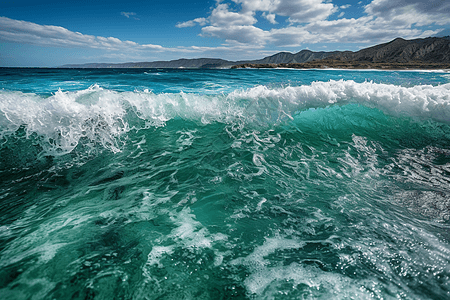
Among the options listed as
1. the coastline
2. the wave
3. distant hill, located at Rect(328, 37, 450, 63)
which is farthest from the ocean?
distant hill, located at Rect(328, 37, 450, 63)

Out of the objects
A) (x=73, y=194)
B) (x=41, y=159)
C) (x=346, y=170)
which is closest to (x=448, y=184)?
(x=346, y=170)

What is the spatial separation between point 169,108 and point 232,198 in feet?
19.6

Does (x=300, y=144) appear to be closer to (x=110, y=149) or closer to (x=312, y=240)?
(x=312, y=240)

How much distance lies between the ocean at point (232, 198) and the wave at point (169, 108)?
55 mm

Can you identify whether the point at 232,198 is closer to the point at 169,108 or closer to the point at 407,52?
the point at 169,108

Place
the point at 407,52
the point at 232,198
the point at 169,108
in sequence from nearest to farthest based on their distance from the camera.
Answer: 1. the point at 232,198
2. the point at 169,108
3. the point at 407,52

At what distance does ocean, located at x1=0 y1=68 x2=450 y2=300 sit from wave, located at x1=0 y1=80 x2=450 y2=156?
0.06m

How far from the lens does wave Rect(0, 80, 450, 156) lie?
6.22m

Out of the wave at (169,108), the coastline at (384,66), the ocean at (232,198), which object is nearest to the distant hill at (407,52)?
the coastline at (384,66)

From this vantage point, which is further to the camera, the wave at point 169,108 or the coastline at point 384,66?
the coastline at point 384,66

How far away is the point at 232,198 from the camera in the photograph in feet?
11.8

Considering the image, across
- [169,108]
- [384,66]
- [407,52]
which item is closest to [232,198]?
[169,108]

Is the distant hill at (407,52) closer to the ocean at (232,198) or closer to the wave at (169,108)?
the wave at (169,108)

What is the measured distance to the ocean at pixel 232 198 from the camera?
2.10 m
